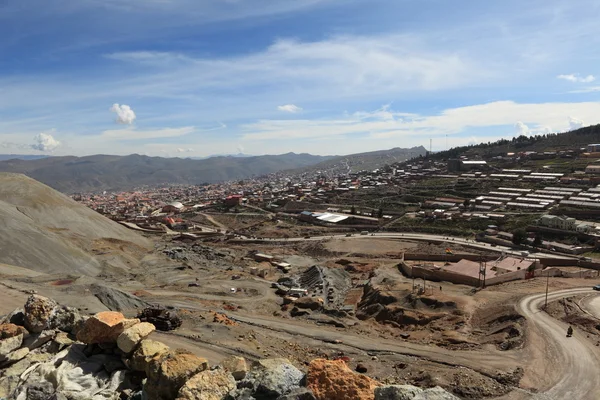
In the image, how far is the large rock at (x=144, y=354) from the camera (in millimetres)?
10898

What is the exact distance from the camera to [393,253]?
56719mm

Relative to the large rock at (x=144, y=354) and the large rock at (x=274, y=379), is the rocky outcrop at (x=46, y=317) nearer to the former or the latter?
the large rock at (x=144, y=354)

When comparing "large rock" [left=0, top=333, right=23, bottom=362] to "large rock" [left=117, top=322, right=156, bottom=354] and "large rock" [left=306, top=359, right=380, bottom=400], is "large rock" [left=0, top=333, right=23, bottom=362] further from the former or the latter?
"large rock" [left=306, top=359, right=380, bottom=400]

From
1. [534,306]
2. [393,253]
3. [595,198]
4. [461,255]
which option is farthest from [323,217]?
[534,306]

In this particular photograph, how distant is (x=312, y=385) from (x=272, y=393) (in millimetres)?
885

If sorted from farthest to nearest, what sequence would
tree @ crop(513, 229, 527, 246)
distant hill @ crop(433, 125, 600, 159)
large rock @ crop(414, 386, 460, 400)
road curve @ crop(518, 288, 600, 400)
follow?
distant hill @ crop(433, 125, 600, 159) → tree @ crop(513, 229, 527, 246) → road curve @ crop(518, 288, 600, 400) → large rock @ crop(414, 386, 460, 400)

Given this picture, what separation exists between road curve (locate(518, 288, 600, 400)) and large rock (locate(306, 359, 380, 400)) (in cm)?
997

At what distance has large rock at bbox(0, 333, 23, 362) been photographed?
1202cm

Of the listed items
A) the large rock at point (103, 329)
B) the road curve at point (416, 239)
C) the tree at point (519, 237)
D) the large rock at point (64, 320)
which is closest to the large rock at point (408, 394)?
the large rock at point (103, 329)

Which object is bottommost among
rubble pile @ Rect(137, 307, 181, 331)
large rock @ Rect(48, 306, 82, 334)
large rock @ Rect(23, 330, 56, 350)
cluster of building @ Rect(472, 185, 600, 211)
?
cluster of building @ Rect(472, 185, 600, 211)

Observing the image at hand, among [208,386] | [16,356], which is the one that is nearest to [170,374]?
[208,386]

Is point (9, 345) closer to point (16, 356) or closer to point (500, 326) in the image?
point (16, 356)

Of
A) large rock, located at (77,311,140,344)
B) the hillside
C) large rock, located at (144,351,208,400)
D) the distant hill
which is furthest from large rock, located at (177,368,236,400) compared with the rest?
the distant hill

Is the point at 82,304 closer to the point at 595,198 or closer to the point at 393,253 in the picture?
the point at 393,253
